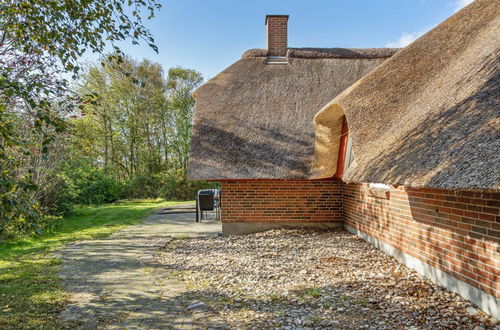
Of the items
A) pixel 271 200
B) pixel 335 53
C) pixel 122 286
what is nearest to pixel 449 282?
pixel 122 286

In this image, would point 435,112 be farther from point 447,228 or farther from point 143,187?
point 143,187

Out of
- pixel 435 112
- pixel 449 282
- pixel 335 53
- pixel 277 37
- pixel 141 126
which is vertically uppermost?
pixel 277 37

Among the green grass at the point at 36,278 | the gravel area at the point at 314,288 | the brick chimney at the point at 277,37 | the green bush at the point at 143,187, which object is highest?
the brick chimney at the point at 277,37

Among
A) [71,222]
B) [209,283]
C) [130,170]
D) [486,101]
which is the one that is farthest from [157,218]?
[130,170]

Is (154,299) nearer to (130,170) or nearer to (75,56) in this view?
(75,56)

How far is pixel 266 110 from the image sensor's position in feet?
31.0

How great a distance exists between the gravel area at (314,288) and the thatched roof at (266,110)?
6.51 feet

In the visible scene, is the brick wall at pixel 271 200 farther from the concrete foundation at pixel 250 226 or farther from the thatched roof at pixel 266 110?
the thatched roof at pixel 266 110

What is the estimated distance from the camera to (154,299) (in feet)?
14.6

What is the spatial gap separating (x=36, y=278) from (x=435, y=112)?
6609 millimetres

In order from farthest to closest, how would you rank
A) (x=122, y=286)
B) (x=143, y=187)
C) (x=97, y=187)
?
(x=143, y=187)
(x=97, y=187)
(x=122, y=286)

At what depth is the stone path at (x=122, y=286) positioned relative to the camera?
385 centimetres

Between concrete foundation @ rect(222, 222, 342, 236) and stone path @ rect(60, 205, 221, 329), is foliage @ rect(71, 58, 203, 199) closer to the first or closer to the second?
concrete foundation @ rect(222, 222, 342, 236)

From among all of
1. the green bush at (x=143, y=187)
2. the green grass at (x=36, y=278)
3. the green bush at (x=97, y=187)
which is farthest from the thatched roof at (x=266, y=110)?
the green bush at (x=143, y=187)
